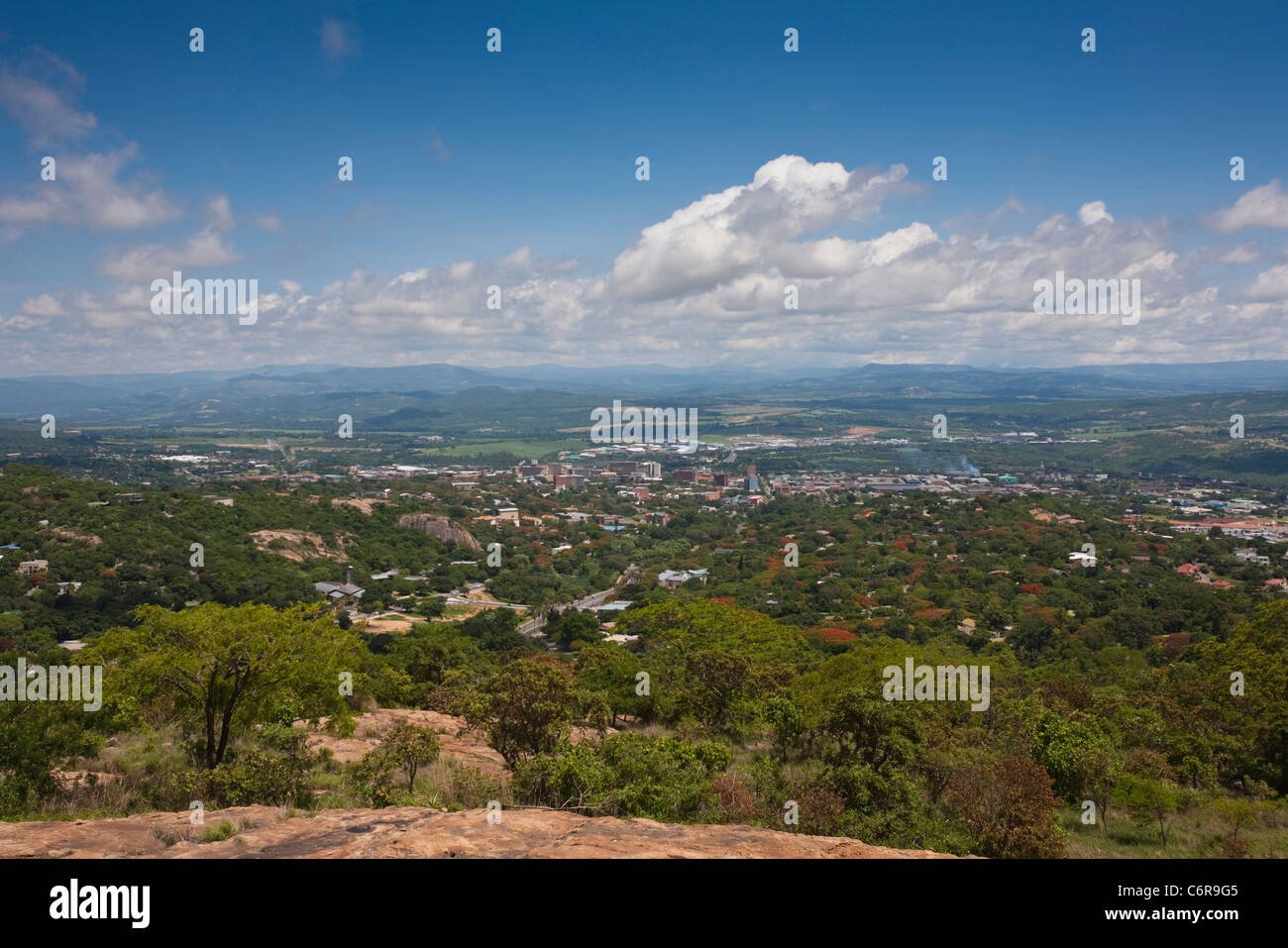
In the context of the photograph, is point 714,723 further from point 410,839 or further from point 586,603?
point 586,603

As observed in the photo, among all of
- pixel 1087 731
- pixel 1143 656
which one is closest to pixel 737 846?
pixel 1087 731

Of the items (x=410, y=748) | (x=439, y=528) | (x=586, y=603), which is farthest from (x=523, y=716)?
(x=439, y=528)

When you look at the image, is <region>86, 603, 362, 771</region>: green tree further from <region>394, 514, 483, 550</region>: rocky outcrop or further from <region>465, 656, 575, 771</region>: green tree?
<region>394, 514, 483, 550</region>: rocky outcrop

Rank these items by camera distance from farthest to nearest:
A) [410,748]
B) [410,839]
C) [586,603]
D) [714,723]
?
[586,603]
[714,723]
[410,748]
[410,839]

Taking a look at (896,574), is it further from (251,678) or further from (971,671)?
(251,678)

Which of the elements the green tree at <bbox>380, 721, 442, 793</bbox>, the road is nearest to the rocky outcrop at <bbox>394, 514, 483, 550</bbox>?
the road
